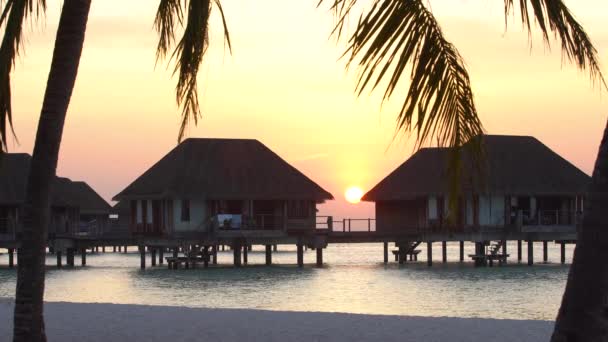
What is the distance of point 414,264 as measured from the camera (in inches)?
2329

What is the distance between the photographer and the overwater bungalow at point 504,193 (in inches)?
2140

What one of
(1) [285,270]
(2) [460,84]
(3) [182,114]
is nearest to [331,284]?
(1) [285,270]

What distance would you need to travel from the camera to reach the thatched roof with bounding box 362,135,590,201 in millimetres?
54781

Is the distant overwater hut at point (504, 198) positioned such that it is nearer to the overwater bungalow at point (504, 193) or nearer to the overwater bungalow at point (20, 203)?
the overwater bungalow at point (504, 193)

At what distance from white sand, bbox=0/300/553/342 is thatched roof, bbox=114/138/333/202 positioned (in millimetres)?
32571

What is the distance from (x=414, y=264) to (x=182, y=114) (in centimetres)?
4876

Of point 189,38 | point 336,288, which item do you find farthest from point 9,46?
point 336,288

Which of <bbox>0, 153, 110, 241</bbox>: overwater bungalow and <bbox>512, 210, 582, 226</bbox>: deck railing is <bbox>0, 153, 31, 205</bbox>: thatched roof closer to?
<bbox>0, 153, 110, 241</bbox>: overwater bungalow

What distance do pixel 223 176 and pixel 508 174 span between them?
46.0ft

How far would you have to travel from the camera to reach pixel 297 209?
175ft

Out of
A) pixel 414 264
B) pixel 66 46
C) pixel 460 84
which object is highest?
pixel 66 46

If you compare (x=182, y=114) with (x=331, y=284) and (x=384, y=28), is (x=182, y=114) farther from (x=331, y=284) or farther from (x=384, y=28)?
(x=331, y=284)

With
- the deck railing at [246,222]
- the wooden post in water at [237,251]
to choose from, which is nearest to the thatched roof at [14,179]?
the deck railing at [246,222]

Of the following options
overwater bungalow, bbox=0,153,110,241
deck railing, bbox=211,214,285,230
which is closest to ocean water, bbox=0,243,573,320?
deck railing, bbox=211,214,285,230
